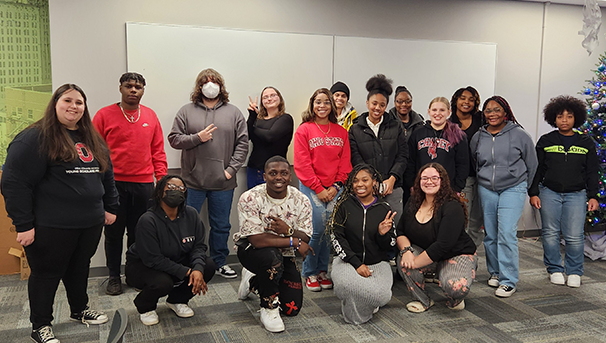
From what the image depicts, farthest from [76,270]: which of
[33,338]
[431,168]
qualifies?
[431,168]

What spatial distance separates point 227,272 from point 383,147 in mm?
1649

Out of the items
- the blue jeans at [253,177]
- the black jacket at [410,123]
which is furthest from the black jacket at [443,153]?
the blue jeans at [253,177]

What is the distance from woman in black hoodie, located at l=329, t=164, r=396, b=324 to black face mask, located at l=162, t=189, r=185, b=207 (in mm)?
1047

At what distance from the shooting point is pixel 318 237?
3.76 m

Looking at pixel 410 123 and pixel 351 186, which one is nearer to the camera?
pixel 351 186

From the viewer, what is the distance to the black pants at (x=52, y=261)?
260 centimetres

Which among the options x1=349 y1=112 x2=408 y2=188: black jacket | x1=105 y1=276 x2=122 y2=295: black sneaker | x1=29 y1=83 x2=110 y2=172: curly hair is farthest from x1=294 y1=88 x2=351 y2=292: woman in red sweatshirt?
x1=29 y1=83 x2=110 y2=172: curly hair

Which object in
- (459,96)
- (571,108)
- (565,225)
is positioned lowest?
(565,225)

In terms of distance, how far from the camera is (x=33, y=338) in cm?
271

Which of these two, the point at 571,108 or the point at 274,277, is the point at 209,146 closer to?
the point at 274,277

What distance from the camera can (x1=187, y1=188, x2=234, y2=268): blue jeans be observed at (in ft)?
13.0

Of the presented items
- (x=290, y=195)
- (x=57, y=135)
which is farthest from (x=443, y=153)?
(x=57, y=135)

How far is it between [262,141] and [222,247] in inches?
38.2

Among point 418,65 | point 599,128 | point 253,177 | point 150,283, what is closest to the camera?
point 150,283
